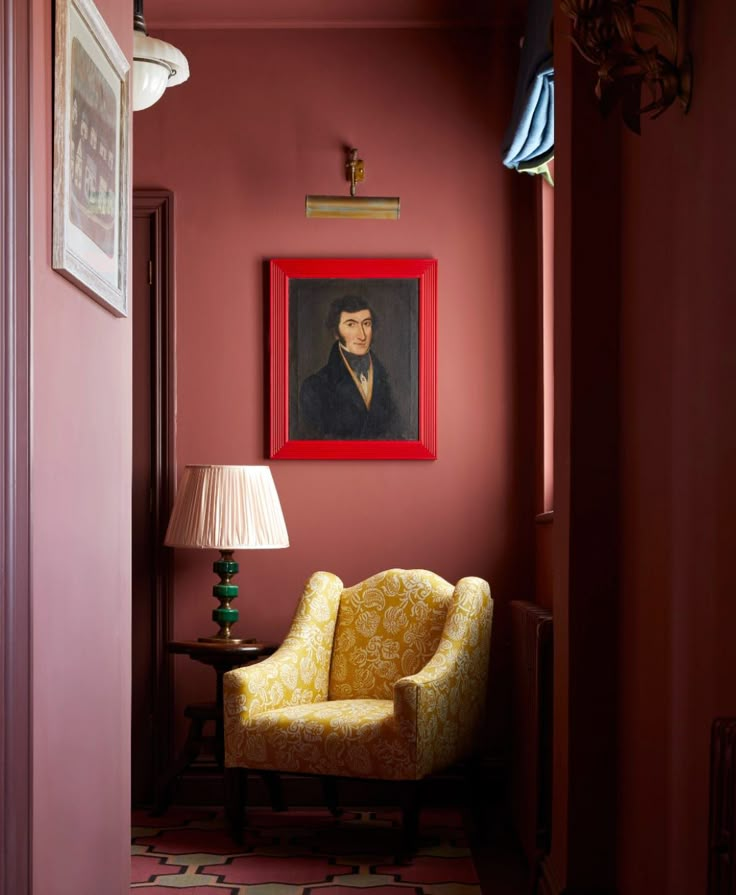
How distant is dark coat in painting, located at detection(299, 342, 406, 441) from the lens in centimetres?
435

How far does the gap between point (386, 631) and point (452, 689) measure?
46cm

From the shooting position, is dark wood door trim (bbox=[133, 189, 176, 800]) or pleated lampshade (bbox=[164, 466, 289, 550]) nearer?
pleated lampshade (bbox=[164, 466, 289, 550])

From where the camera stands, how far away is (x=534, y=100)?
3.43 metres

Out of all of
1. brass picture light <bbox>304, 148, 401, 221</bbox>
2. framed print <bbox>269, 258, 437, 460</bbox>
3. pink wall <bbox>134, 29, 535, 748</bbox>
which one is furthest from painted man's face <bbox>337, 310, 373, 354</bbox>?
brass picture light <bbox>304, 148, 401, 221</bbox>

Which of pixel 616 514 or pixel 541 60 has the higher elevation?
pixel 541 60

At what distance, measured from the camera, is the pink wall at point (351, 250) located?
4.37 m

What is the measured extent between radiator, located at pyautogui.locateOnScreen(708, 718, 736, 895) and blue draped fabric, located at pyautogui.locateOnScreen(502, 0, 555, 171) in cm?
231

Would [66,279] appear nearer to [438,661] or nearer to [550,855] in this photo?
[550,855]

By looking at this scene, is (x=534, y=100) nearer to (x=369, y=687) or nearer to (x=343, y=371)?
(x=343, y=371)

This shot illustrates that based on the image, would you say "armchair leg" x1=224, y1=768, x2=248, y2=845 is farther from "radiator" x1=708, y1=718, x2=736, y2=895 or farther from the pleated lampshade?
"radiator" x1=708, y1=718, x2=736, y2=895

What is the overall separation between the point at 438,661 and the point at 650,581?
1.63 meters

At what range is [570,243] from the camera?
249 cm

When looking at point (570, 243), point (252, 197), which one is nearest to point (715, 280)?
point (570, 243)

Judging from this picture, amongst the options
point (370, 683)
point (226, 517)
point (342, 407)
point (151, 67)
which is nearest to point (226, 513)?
point (226, 517)
